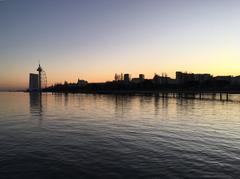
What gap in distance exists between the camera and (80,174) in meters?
16.7

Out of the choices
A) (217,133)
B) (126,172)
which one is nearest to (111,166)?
(126,172)

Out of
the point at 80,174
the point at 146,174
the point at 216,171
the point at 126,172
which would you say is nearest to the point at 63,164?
the point at 80,174

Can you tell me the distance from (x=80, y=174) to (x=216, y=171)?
931 cm

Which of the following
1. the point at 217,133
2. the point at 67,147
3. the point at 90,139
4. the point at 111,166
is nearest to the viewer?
the point at 111,166

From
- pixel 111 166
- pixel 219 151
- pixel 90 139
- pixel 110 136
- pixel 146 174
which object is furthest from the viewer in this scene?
pixel 110 136

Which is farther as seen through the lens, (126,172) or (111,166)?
(111,166)

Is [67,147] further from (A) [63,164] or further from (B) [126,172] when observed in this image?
(B) [126,172]

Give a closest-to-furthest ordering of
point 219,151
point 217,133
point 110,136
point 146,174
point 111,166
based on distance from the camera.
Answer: point 146,174, point 111,166, point 219,151, point 110,136, point 217,133

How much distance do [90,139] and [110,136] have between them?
9.52 feet

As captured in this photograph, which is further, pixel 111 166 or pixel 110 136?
pixel 110 136

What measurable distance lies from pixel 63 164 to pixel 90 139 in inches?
384

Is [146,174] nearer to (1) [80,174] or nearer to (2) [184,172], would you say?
(2) [184,172]

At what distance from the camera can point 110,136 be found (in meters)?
30.4

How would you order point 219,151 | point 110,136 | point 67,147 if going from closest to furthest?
1. point 219,151
2. point 67,147
3. point 110,136
